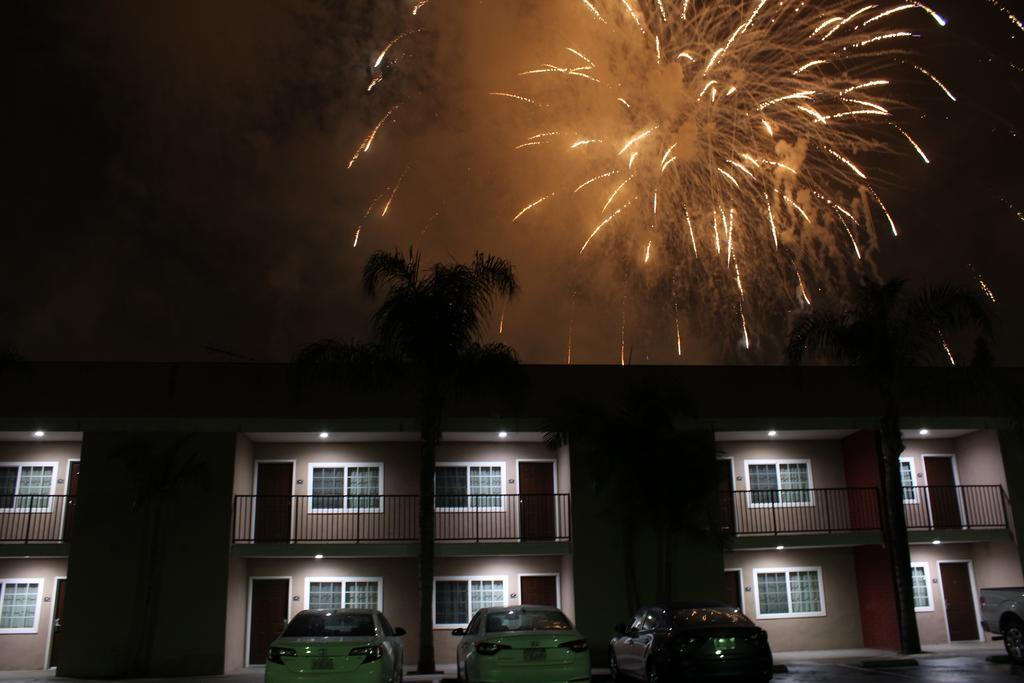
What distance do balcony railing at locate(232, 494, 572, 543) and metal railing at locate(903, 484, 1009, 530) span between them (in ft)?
27.0

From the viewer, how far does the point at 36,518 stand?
62.2 ft

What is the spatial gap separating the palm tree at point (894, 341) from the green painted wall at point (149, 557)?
459 inches

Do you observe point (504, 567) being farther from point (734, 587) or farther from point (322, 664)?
point (322, 664)

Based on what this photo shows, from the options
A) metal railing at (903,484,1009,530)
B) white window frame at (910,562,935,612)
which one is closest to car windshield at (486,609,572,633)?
metal railing at (903,484,1009,530)

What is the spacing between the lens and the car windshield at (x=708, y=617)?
1249cm

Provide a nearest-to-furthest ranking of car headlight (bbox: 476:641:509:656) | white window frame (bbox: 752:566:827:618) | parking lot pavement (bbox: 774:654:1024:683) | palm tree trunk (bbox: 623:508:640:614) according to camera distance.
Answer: car headlight (bbox: 476:641:509:656)
parking lot pavement (bbox: 774:654:1024:683)
palm tree trunk (bbox: 623:508:640:614)
white window frame (bbox: 752:566:827:618)

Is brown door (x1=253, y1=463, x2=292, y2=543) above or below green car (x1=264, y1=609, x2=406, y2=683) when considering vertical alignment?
above

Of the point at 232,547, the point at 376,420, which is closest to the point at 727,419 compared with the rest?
the point at 376,420

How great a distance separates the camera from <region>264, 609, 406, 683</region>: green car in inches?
416

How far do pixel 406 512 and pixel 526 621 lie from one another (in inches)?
304

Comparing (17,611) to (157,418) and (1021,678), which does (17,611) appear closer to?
(157,418)

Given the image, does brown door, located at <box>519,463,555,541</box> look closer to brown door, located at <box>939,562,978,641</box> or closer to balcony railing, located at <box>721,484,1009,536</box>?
balcony railing, located at <box>721,484,1009,536</box>

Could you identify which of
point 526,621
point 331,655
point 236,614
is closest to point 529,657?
point 526,621

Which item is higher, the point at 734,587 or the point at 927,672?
the point at 734,587
